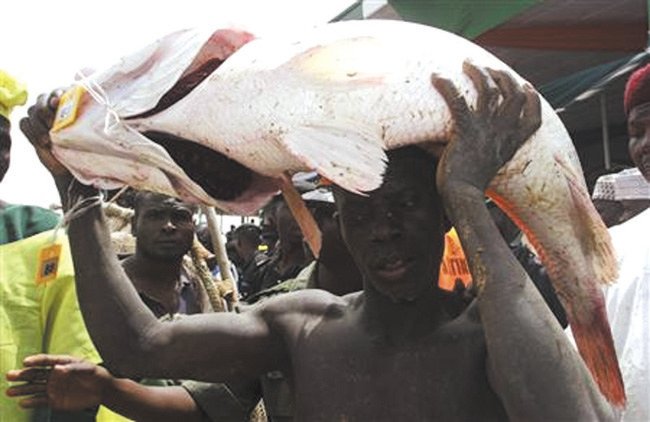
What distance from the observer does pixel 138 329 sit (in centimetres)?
175

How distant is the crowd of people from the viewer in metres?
1.41

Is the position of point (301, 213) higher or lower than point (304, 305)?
higher

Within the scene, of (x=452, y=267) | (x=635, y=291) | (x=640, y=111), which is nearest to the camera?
(x=635, y=291)

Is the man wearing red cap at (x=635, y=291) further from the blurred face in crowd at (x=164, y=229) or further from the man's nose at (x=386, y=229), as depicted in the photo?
the blurred face in crowd at (x=164, y=229)

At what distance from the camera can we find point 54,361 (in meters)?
1.86

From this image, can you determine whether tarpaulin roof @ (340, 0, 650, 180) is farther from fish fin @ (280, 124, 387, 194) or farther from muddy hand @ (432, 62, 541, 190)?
fish fin @ (280, 124, 387, 194)

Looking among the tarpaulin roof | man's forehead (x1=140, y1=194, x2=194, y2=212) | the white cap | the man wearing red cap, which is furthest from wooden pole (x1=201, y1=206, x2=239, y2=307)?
the tarpaulin roof

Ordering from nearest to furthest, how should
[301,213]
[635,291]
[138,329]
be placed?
[301,213] → [138,329] → [635,291]

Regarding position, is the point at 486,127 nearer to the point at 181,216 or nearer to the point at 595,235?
the point at 595,235

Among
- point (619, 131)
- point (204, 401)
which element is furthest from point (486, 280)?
point (619, 131)

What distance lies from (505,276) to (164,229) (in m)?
2.37

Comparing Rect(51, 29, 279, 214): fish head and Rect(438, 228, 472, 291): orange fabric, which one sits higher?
Rect(51, 29, 279, 214): fish head

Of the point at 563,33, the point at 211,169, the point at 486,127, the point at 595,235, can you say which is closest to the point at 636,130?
the point at 595,235

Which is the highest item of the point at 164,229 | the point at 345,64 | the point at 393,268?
the point at 345,64
